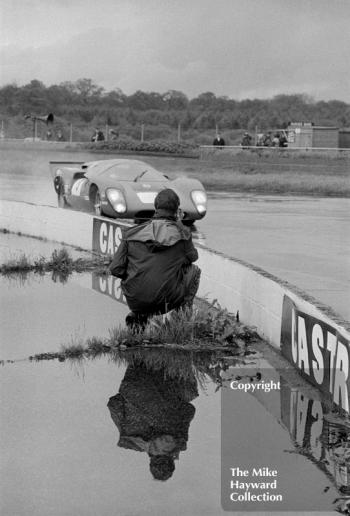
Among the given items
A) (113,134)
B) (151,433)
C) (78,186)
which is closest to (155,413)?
(151,433)

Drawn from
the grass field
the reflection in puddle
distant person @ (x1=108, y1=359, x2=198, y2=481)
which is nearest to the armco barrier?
the reflection in puddle

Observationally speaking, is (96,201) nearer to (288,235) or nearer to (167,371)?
(288,235)

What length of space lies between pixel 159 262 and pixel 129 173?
31.9ft

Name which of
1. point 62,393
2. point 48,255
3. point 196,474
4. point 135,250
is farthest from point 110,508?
point 48,255

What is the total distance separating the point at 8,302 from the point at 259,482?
555cm

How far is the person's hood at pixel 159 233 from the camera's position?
7801 mm

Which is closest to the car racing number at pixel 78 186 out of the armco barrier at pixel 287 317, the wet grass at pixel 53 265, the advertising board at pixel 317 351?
the armco barrier at pixel 287 317

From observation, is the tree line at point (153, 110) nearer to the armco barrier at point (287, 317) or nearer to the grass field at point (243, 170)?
the grass field at point (243, 170)

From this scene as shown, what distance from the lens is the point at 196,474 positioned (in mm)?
4953

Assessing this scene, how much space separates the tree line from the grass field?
18.9 meters

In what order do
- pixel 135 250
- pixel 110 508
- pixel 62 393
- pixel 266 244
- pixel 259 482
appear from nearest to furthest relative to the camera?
1. pixel 110 508
2. pixel 259 482
3. pixel 62 393
4. pixel 135 250
5. pixel 266 244

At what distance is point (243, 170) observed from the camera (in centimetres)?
3484

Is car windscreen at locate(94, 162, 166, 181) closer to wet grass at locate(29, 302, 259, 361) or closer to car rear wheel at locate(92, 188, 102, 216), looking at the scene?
car rear wheel at locate(92, 188, 102, 216)

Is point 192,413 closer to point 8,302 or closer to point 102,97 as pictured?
point 8,302
